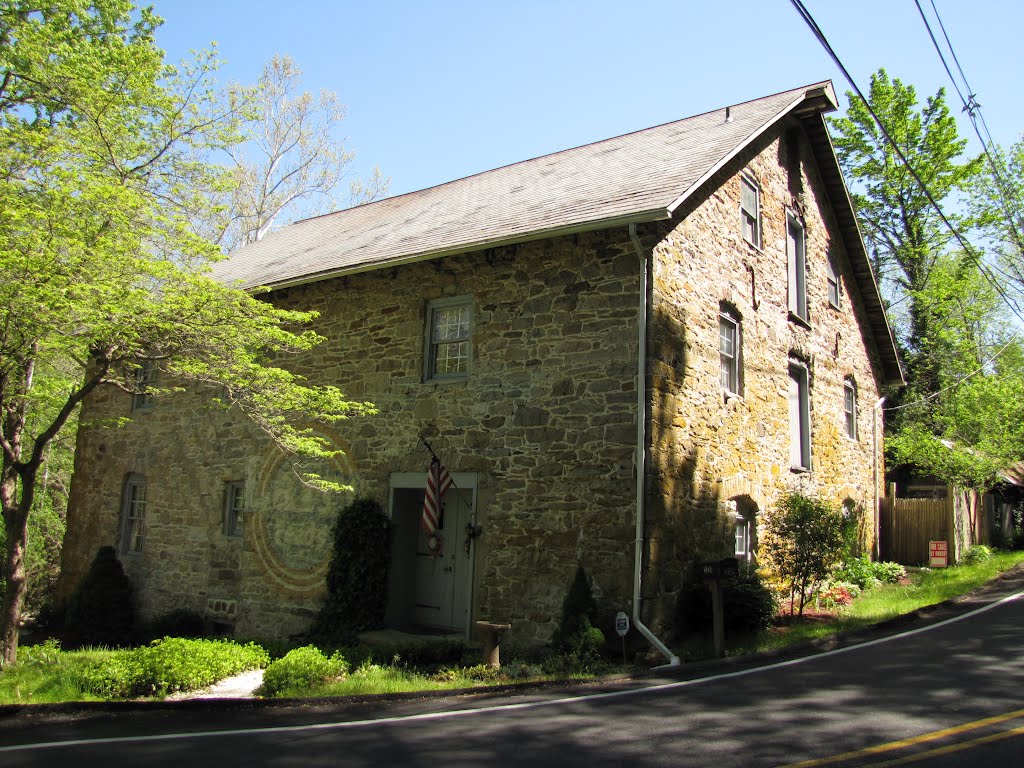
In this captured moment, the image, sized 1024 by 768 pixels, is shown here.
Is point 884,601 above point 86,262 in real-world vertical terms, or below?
below

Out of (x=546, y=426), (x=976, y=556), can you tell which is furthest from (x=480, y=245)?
(x=976, y=556)

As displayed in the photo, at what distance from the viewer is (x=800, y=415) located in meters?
15.0

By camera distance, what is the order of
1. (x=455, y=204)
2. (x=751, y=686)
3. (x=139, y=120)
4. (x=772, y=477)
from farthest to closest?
(x=455, y=204), (x=772, y=477), (x=139, y=120), (x=751, y=686)

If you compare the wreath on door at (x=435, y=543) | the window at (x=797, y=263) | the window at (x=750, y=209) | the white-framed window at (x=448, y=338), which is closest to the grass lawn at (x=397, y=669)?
the wreath on door at (x=435, y=543)

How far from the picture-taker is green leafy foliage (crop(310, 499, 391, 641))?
11.8 metres

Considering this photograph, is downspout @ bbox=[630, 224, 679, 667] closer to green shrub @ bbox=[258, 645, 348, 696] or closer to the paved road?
the paved road

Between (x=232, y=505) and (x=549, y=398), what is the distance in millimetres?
7667

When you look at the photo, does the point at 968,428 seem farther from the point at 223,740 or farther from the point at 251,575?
the point at 223,740

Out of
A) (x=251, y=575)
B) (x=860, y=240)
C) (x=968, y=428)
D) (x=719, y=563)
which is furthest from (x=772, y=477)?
(x=968, y=428)

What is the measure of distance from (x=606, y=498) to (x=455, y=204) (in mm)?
7910

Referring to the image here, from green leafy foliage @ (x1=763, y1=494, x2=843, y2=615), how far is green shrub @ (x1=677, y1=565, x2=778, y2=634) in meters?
1.27

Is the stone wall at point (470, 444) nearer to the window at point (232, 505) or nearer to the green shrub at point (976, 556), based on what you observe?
the window at point (232, 505)

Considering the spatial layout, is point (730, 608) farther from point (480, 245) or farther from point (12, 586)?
point (12, 586)

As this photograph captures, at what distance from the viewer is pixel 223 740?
640 centimetres
